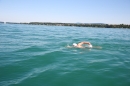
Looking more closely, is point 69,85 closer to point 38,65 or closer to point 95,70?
point 95,70

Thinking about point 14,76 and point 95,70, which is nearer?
point 14,76

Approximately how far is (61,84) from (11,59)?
5.62 m

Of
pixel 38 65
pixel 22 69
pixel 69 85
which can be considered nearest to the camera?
pixel 69 85

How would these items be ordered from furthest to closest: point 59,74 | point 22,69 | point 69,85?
1. point 22,69
2. point 59,74
3. point 69,85

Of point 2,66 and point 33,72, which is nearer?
point 33,72

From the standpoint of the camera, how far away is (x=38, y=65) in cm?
959

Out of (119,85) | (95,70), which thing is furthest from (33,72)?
(119,85)

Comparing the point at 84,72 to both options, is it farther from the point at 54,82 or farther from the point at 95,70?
the point at 54,82

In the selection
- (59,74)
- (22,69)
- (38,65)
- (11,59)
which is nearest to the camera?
(59,74)

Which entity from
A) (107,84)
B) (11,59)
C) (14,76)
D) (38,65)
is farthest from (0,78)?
(107,84)

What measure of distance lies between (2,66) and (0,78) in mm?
1985

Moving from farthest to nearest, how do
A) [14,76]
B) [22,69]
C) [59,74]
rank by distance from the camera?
[22,69]
[59,74]
[14,76]

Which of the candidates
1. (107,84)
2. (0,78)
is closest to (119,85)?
(107,84)

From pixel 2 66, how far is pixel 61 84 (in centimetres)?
454
